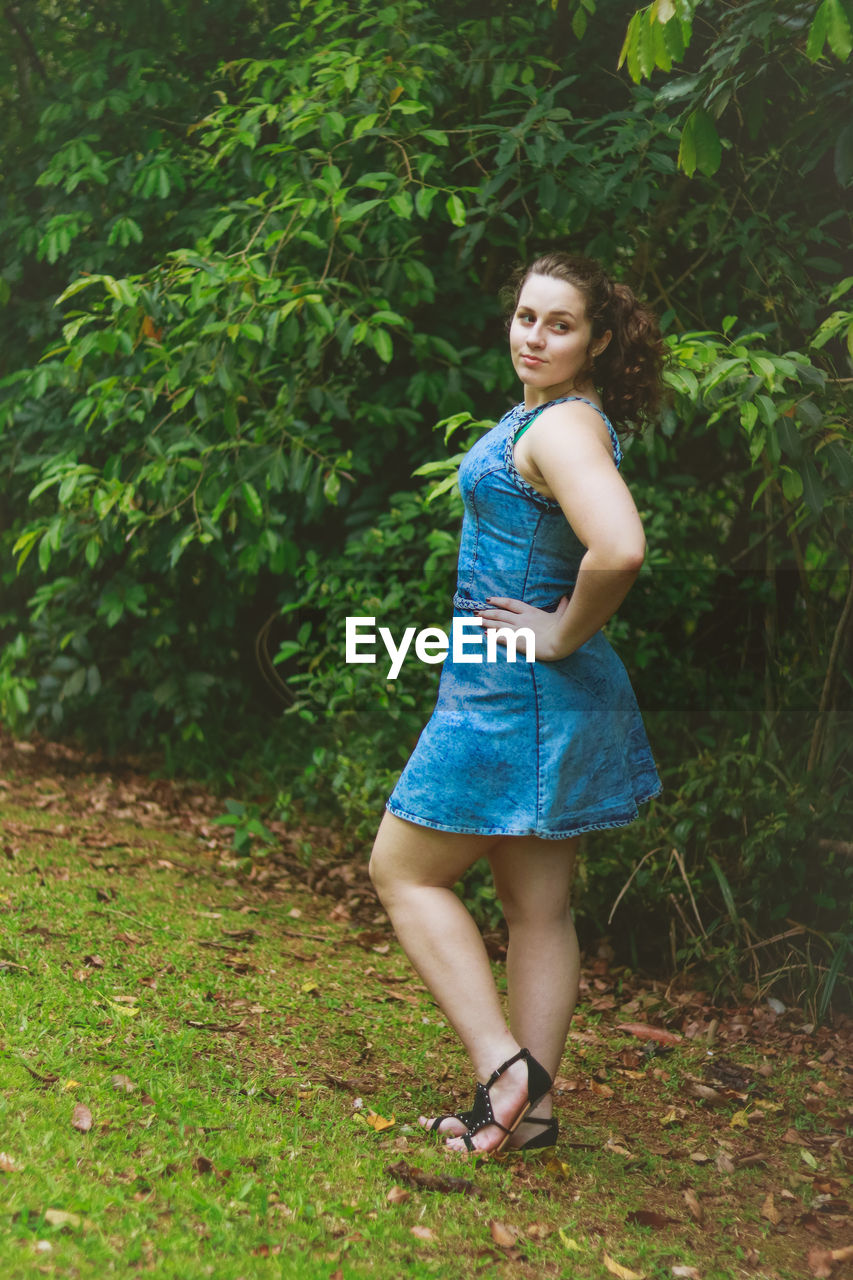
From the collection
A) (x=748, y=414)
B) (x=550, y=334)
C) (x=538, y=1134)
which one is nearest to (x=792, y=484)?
(x=748, y=414)

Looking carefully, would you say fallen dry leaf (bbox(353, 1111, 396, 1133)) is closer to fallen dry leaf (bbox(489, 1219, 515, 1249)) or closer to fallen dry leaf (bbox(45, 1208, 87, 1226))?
fallen dry leaf (bbox(489, 1219, 515, 1249))

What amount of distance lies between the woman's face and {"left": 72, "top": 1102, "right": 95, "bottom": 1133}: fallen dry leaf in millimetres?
1667

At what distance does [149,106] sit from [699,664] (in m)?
3.37

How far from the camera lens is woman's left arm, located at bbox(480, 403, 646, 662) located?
2.17 metres

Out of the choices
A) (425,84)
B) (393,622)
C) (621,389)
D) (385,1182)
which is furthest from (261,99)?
(385,1182)

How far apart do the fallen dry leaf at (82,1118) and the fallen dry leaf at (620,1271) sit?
1.00 metres

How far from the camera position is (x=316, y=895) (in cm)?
472

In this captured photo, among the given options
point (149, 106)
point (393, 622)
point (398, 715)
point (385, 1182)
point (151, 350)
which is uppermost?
point (149, 106)

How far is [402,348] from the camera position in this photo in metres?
5.24

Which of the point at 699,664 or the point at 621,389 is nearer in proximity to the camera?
the point at 621,389

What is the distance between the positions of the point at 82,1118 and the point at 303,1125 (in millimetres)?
461

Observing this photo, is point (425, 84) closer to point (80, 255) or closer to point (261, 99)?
point (261, 99)

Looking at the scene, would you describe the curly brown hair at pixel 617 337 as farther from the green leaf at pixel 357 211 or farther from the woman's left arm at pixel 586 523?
the green leaf at pixel 357 211

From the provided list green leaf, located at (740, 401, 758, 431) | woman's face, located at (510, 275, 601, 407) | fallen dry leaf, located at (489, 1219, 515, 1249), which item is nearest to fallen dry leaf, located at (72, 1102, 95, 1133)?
fallen dry leaf, located at (489, 1219, 515, 1249)
